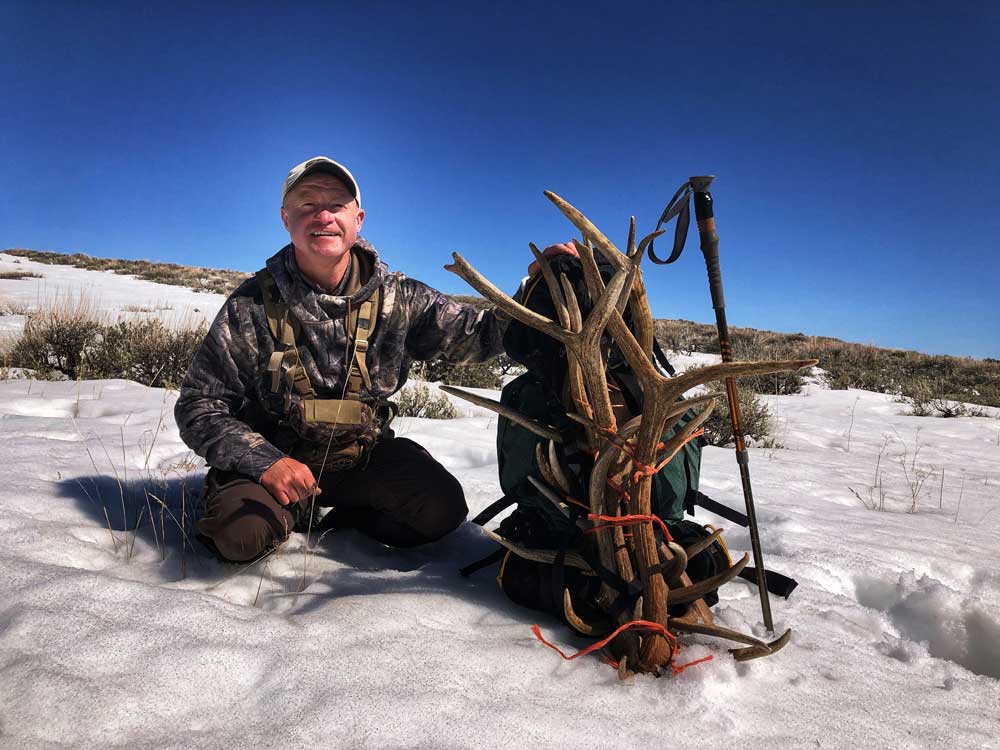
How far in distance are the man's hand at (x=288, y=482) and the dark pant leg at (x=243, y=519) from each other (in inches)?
2.6

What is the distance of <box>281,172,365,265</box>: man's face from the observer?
8.24 feet

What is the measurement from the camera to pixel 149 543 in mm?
2322

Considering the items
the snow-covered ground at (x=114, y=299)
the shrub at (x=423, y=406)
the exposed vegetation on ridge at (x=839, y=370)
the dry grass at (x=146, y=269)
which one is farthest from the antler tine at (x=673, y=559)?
the dry grass at (x=146, y=269)

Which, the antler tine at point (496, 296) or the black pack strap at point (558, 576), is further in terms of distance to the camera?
the black pack strap at point (558, 576)

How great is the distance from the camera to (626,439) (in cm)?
159

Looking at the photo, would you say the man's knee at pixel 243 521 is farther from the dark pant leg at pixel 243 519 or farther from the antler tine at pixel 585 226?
the antler tine at pixel 585 226

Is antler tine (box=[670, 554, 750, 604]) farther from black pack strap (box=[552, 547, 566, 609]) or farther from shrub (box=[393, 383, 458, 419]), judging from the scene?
shrub (box=[393, 383, 458, 419])

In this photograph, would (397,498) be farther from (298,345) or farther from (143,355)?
(143,355)

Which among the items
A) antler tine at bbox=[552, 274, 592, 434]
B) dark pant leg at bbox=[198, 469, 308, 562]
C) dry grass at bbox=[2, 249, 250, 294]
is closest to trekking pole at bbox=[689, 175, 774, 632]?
antler tine at bbox=[552, 274, 592, 434]

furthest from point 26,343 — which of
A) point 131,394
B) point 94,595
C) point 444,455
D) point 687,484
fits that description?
point 687,484

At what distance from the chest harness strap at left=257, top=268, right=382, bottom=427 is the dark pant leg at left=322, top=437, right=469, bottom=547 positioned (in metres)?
0.31

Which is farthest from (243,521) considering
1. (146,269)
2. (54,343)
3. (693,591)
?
(146,269)

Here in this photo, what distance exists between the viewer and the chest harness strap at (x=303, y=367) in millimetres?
2447

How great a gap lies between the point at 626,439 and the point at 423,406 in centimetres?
449
